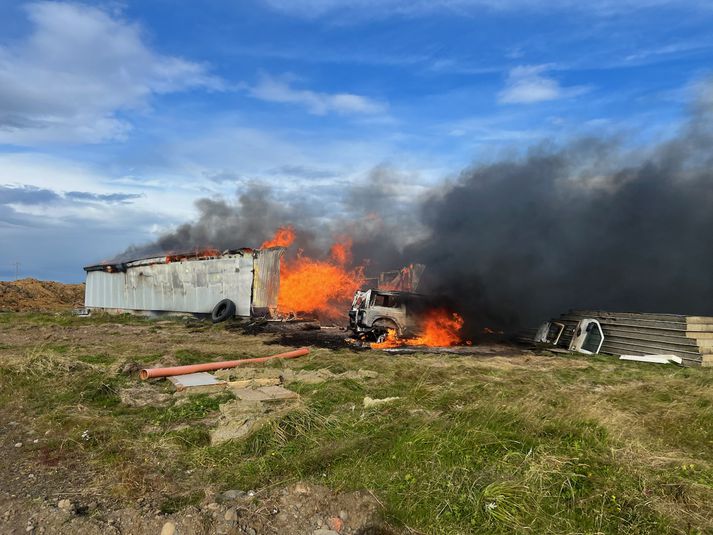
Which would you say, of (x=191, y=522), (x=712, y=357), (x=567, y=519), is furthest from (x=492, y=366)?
(x=191, y=522)

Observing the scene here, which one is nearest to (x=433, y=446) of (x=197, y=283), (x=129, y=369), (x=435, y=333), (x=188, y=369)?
(x=188, y=369)

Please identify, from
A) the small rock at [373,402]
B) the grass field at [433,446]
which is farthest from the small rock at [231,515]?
the small rock at [373,402]

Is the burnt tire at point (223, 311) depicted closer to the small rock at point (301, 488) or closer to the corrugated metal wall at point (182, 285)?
the corrugated metal wall at point (182, 285)

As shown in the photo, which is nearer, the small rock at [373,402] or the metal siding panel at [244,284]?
the small rock at [373,402]

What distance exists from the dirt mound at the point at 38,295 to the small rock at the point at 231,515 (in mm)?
37919

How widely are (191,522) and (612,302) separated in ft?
86.6

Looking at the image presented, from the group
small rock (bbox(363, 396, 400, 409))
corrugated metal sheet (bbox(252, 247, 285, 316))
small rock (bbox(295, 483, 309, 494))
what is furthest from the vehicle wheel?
small rock (bbox(295, 483, 309, 494))

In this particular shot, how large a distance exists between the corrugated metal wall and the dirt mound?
8.00 metres

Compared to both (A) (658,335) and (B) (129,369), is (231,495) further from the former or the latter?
(A) (658,335)

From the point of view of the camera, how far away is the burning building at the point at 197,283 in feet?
82.2

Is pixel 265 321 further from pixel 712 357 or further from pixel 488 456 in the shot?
pixel 488 456

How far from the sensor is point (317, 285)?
86.9 ft

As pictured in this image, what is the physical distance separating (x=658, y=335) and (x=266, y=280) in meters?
17.2

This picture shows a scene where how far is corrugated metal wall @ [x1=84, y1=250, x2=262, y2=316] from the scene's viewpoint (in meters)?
25.4
